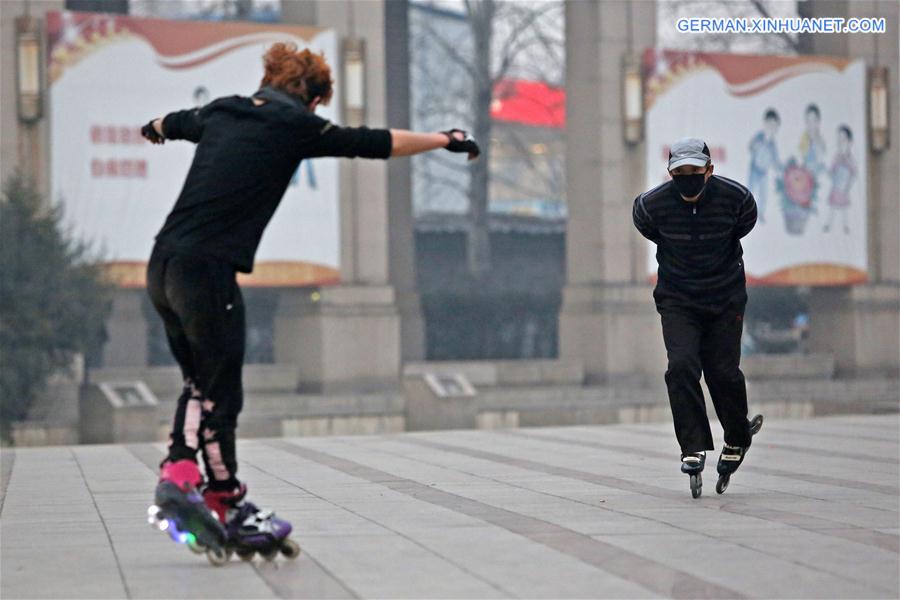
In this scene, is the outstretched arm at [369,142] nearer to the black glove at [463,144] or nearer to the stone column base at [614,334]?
the black glove at [463,144]

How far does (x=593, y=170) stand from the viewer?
29.3m

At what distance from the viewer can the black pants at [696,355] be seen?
8516 millimetres

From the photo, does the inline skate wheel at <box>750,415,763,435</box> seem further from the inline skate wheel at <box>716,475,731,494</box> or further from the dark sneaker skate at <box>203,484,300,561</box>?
the dark sneaker skate at <box>203,484,300,561</box>

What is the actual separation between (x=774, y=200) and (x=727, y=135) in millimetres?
1476

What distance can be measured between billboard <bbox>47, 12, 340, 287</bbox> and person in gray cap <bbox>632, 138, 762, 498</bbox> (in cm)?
1765

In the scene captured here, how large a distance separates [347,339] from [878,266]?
1086 centimetres

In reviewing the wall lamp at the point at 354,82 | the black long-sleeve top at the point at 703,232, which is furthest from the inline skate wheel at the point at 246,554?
the wall lamp at the point at 354,82

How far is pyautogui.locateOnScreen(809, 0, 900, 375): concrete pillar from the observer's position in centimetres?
3164

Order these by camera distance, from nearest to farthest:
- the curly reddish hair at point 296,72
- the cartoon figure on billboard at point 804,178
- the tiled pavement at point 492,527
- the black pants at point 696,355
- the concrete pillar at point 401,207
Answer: the tiled pavement at point 492,527
the curly reddish hair at point 296,72
the black pants at point 696,355
the cartoon figure on billboard at point 804,178
the concrete pillar at point 401,207

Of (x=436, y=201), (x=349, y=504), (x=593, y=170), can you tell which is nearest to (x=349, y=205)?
(x=593, y=170)

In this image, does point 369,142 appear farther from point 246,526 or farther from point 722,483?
point 722,483

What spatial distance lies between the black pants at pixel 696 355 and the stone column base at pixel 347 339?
743 inches

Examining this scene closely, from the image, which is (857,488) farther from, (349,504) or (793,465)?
→ (349,504)

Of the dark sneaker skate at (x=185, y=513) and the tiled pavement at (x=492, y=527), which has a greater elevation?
the dark sneaker skate at (x=185, y=513)
